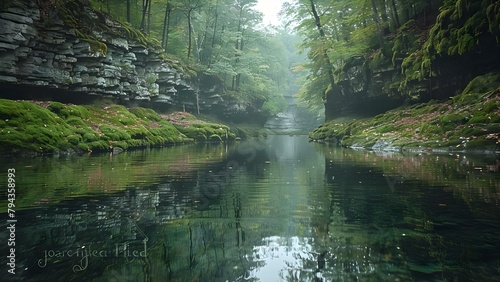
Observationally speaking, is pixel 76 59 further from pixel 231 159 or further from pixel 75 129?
pixel 231 159

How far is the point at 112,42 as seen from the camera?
22.2m

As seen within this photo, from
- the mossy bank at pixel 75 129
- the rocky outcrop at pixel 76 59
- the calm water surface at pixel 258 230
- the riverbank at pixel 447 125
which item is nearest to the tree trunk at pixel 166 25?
the rocky outcrop at pixel 76 59

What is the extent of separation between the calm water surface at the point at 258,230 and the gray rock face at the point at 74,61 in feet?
44.4

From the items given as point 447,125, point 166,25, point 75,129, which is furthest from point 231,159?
point 166,25

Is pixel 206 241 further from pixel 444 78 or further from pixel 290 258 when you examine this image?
pixel 444 78

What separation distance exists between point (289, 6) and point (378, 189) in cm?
2834

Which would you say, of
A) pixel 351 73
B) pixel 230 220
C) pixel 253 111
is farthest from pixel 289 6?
pixel 230 220

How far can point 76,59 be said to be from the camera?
63.4ft

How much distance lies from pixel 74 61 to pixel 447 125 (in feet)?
67.6

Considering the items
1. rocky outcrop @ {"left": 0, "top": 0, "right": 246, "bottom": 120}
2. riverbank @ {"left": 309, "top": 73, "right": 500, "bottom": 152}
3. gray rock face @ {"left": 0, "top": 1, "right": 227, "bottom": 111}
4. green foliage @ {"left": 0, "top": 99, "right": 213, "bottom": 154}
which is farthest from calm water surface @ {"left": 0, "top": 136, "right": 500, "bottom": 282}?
rocky outcrop @ {"left": 0, "top": 0, "right": 246, "bottom": 120}

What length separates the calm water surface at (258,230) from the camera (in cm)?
256

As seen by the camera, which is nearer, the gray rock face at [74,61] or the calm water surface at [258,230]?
the calm water surface at [258,230]

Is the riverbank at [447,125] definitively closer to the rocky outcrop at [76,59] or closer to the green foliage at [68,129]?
the green foliage at [68,129]

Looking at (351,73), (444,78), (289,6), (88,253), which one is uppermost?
(289,6)
